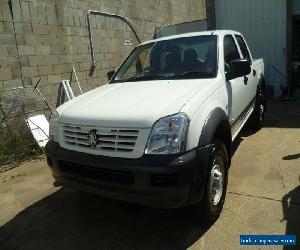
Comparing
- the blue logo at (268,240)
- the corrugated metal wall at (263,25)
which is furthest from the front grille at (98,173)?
the corrugated metal wall at (263,25)

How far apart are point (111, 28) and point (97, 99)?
748 cm

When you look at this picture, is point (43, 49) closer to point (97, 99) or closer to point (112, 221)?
point (97, 99)

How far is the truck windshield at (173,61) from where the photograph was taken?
4.46 meters

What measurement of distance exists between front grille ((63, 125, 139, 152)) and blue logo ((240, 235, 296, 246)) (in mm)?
1391

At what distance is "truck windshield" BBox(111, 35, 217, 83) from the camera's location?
14.6 feet

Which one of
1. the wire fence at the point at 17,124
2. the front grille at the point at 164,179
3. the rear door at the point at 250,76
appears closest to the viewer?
the front grille at the point at 164,179

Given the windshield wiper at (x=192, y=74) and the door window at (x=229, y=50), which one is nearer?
the windshield wiper at (x=192, y=74)

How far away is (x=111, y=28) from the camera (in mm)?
11062

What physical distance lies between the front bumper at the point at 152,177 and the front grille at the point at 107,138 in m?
0.11

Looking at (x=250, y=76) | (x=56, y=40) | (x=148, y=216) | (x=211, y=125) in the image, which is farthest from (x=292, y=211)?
(x=56, y=40)

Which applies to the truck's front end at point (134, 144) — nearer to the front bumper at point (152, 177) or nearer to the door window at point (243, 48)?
the front bumper at point (152, 177)

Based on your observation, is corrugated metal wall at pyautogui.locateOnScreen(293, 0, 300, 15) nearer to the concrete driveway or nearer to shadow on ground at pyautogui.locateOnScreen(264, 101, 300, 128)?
shadow on ground at pyautogui.locateOnScreen(264, 101, 300, 128)

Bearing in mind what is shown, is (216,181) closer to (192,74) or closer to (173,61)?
(192,74)

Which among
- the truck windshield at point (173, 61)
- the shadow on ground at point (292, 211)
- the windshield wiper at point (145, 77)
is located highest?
the truck windshield at point (173, 61)
